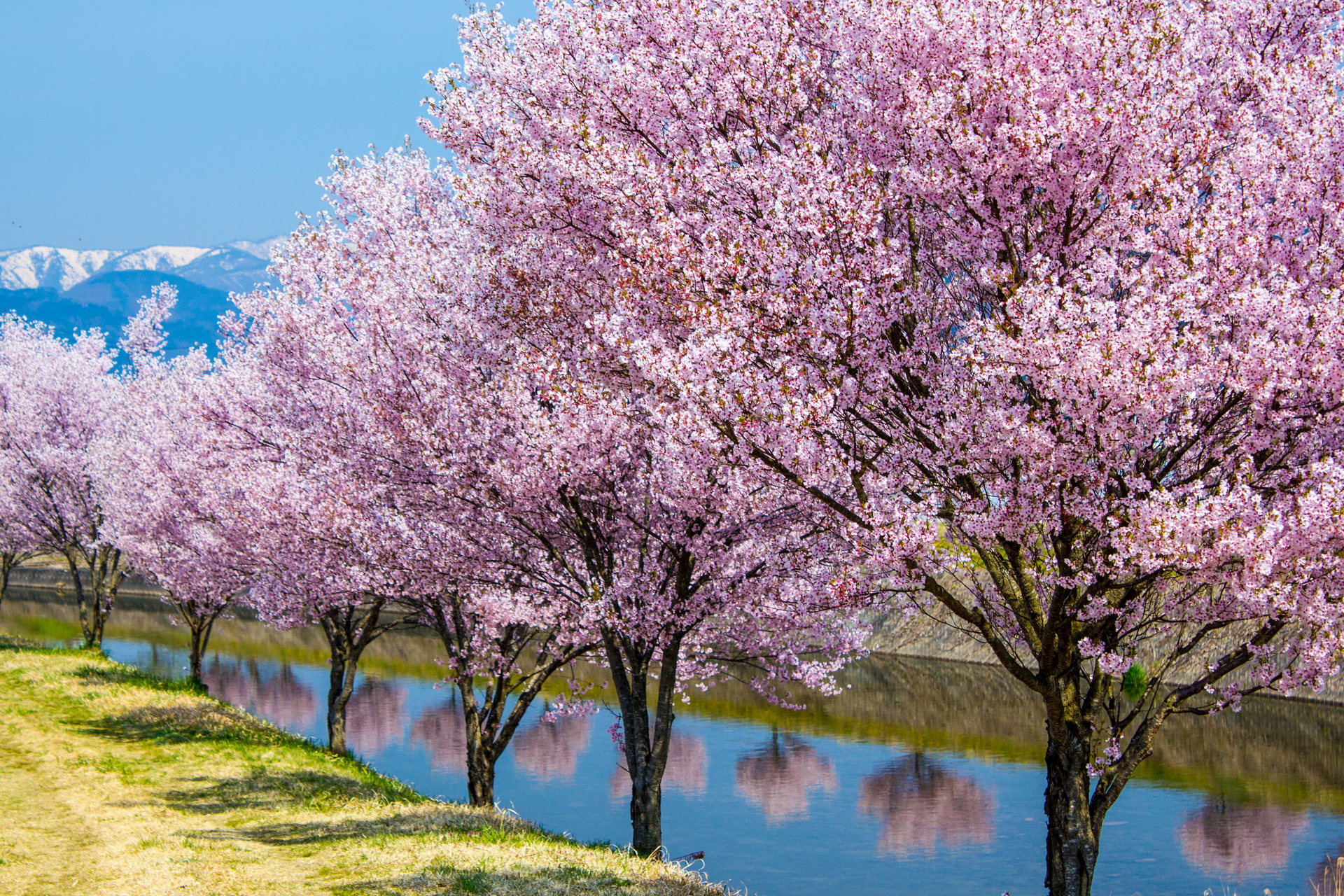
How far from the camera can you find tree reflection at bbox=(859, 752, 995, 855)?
2583 centimetres

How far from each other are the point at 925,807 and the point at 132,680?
69.4ft

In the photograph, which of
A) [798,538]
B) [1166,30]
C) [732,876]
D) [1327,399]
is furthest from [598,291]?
[732,876]

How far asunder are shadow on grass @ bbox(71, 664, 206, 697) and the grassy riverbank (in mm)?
3774

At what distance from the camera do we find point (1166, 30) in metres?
9.06

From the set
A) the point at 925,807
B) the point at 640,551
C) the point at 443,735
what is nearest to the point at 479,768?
the point at 640,551

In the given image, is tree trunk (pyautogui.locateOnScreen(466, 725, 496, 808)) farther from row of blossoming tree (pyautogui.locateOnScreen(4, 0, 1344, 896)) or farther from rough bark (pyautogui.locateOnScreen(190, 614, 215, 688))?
rough bark (pyautogui.locateOnScreen(190, 614, 215, 688))

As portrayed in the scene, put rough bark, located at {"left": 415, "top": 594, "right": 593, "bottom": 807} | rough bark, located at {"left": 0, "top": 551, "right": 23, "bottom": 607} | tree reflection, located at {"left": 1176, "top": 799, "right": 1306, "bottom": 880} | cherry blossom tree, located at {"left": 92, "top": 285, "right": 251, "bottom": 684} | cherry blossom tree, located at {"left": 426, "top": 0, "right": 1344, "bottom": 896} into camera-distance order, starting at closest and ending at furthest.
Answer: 1. cherry blossom tree, located at {"left": 426, "top": 0, "right": 1344, "bottom": 896}
2. rough bark, located at {"left": 415, "top": 594, "right": 593, "bottom": 807}
3. tree reflection, located at {"left": 1176, "top": 799, "right": 1306, "bottom": 880}
4. cherry blossom tree, located at {"left": 92, "top": 285, "right": 251, "bottom": 684}
5. rough bark, located at {"left": 0, "top": 551, "right": 23, "bottom": 607}

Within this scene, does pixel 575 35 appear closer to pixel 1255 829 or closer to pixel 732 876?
pixel 732 876

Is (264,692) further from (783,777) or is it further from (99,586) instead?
(783,777)

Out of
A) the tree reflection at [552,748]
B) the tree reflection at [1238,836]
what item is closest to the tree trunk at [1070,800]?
the tree reflection at [1238,836]

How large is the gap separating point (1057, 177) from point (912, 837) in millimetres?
20835

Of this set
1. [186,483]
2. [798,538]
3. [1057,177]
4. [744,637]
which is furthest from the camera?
[186,483]

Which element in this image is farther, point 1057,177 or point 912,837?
point 912,837

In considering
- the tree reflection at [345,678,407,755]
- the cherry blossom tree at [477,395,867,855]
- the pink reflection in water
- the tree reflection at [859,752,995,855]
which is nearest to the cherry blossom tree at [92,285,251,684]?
the tree reflection at [345,678,407,755]
